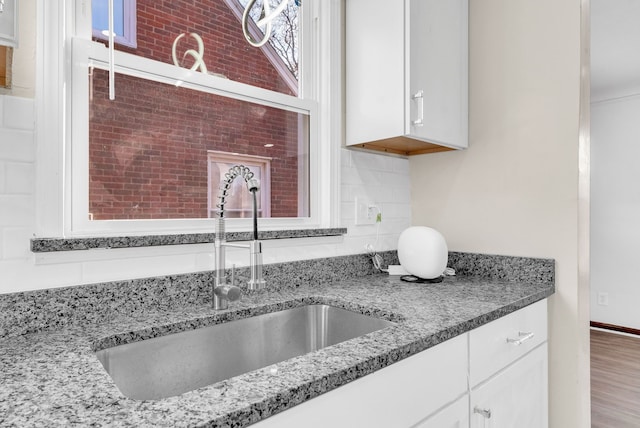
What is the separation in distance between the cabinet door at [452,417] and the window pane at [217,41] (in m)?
1.30

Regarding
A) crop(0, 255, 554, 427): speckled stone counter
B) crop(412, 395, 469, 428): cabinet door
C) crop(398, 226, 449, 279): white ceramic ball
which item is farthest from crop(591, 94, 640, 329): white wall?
crop(412, 395, 469, 428): cabinet door

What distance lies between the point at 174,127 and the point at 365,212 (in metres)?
0.89

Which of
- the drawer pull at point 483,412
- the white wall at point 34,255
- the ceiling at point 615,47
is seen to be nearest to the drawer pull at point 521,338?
the drawer pull at point 483,412

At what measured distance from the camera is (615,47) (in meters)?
3.00

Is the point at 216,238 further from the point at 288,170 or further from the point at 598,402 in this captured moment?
the point at 598,402

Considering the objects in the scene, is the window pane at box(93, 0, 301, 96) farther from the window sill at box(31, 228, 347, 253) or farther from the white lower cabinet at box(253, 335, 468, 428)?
the white lower cabinet at box(253, 335, 468, 428)

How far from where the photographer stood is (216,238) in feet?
3.81

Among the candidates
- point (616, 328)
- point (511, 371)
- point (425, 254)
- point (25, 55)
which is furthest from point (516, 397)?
point (616, 328)

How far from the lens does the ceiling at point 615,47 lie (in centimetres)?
251

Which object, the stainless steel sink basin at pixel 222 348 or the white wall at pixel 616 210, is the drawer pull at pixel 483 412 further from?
the white wall at pixel 616 210

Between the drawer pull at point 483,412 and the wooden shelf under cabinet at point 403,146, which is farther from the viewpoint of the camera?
the wooden shelf under cabinet at point 403,146

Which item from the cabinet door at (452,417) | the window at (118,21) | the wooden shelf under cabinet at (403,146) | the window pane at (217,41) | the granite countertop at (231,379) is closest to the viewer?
the granite countertop at (231,379)

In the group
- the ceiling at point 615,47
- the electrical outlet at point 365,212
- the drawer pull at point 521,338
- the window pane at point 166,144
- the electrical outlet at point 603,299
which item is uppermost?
the ceiling at point 615,47

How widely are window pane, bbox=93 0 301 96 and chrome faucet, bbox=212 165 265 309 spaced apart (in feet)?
1.71
